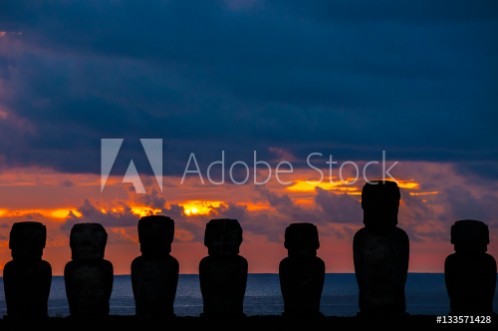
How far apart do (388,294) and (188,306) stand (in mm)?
125014

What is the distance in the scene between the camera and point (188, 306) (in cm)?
14312

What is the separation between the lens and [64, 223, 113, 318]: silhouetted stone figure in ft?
70.0

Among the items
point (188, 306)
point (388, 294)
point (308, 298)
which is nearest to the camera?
point (388, 294)

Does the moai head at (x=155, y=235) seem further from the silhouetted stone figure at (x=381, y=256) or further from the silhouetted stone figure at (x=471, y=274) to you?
the silhouetted stone figure at (x=471, y=274)

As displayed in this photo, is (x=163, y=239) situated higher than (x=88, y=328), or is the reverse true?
(x=163, y=239)

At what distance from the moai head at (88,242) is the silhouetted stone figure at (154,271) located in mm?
818

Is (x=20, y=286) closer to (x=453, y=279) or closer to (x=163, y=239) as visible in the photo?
(x=163, y=239)

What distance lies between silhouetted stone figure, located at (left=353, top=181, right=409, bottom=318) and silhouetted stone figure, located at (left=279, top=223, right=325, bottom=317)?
149 cm

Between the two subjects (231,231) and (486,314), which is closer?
(486,314)

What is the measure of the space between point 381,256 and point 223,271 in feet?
11.3

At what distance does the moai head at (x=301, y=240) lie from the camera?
21.6 m

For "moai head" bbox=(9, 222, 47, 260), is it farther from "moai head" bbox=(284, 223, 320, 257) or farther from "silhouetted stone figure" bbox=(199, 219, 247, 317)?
"moai head" bbox=(284, 223, 320, 257)

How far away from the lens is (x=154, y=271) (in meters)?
21.3

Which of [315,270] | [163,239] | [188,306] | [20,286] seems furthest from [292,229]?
[188,306]
